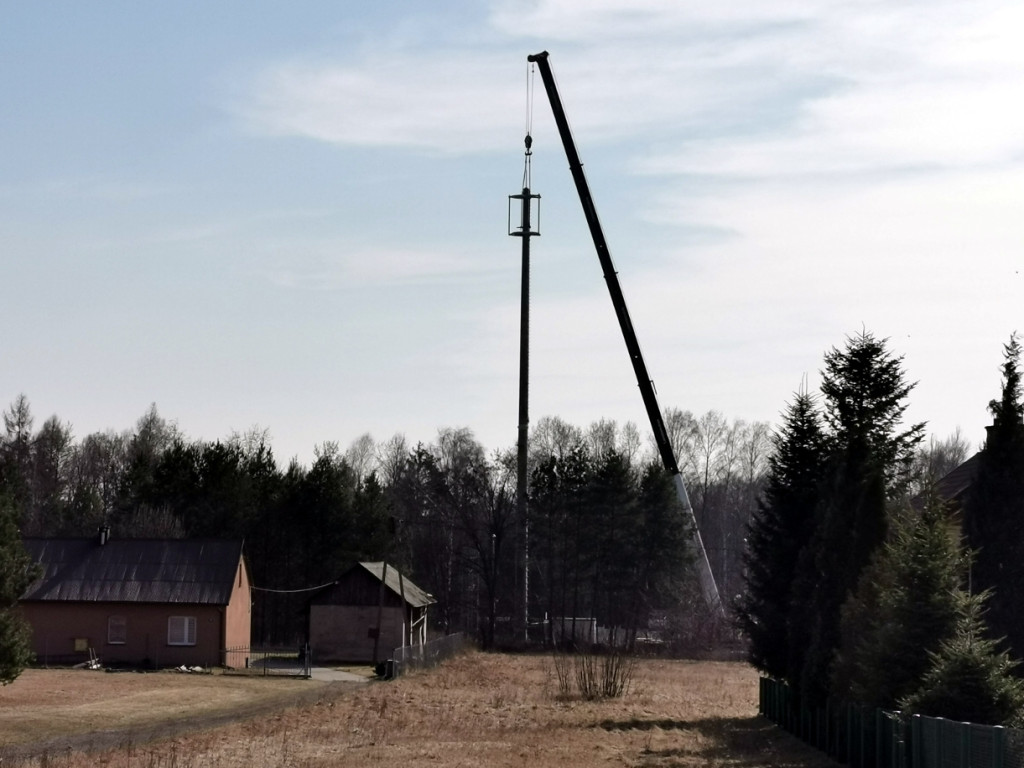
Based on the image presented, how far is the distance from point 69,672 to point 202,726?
2000 cm

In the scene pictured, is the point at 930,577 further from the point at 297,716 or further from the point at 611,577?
the point at 611,577

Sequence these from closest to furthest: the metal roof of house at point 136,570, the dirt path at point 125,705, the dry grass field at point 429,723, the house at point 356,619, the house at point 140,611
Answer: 1. the dry grass field at point 429,723
2. the dirt path at point 125,705
3. the house at point 140,611
4. the metal roof of house at point 136,570
5. the house at point 356,619

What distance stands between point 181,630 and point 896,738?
40.3 m

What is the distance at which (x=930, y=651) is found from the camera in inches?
880

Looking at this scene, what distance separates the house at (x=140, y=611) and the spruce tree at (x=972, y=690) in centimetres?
4010

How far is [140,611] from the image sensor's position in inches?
2221

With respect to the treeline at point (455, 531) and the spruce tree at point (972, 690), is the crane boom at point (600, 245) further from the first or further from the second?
the spruce tree at point (972, 690)

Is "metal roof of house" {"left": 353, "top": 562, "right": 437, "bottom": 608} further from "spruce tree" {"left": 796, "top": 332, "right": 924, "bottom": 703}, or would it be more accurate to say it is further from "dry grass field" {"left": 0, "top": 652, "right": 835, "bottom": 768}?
"spruce tree" {"left": 796, "top": 332, "right": 924, "bottom": 703}

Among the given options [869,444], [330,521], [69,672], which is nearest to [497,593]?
[330,521]

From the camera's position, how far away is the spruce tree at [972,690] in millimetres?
19922

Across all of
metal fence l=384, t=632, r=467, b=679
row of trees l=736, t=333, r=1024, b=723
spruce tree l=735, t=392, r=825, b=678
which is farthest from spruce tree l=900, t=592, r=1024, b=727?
metal fence l=384, t=632, r=467, b=679

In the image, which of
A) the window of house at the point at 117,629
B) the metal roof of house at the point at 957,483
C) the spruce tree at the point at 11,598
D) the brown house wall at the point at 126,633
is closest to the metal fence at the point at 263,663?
the brown house wall at the point at 126,633

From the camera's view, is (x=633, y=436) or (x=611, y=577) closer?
(x=611, y=577)

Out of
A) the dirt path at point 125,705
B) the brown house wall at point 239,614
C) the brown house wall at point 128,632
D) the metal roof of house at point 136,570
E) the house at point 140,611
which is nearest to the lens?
the dirt path at point 125,705
